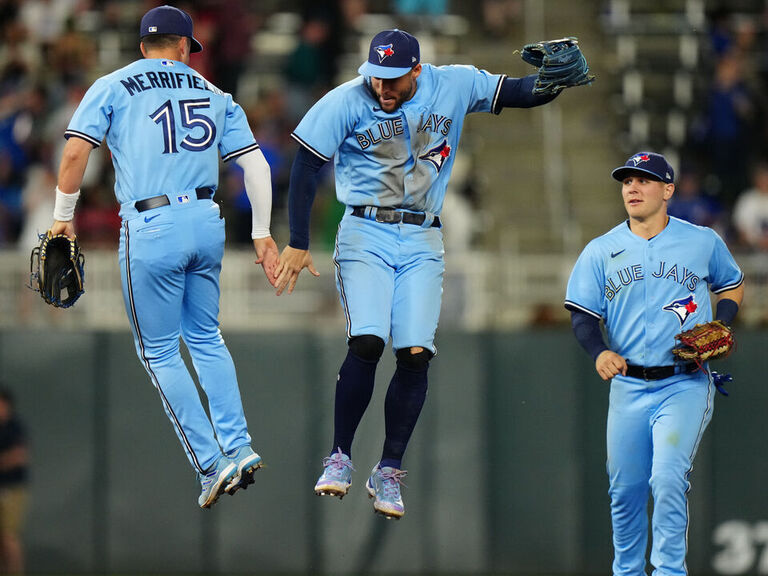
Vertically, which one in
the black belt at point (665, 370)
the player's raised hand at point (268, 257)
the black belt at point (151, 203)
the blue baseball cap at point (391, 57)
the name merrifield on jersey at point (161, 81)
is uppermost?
the blue baseball cap at point (391, 57)

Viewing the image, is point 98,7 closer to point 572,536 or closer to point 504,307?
point 504,307

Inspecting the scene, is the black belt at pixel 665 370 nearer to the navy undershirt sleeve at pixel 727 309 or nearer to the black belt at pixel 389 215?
the navy undershirt sleeve at pixel 727 309

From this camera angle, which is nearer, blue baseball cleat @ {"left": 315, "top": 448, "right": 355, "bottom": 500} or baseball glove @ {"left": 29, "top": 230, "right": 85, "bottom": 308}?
blue baseball cleat @ {"left": 315, "top": 448, "right": 355, "bottom": 500}

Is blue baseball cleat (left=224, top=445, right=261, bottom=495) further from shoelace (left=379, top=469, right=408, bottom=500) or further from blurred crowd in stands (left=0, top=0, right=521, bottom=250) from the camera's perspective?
blurred crowd in stands (left=0, top=0, right=521, bottom=250)

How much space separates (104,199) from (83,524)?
12.0 ft

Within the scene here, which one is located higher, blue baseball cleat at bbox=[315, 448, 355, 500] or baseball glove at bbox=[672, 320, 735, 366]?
baseball glove at bbox=[672, 320, 735, 366]

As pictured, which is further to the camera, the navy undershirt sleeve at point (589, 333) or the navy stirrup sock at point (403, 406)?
the navy undershirt sleeve at point (589, 333)

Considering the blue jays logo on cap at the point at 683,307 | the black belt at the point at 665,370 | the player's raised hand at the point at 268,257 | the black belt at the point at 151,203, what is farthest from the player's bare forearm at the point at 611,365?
the black belt at the point at 151,203

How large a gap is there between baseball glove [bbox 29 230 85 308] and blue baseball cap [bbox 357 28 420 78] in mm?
2055

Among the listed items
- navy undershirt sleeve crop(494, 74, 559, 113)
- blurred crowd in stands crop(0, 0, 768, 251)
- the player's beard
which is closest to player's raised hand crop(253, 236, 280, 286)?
the player's beard

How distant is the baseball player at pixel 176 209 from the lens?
9281 mm

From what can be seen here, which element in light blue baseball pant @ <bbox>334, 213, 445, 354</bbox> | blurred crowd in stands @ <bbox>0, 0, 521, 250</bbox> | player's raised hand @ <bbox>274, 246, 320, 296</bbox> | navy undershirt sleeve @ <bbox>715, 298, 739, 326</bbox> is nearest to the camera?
player's raised hand @ <bbox>274, 246, 320, 296</bbox>

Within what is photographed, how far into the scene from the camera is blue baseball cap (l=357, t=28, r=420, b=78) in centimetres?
931

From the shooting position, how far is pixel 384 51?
932cm
